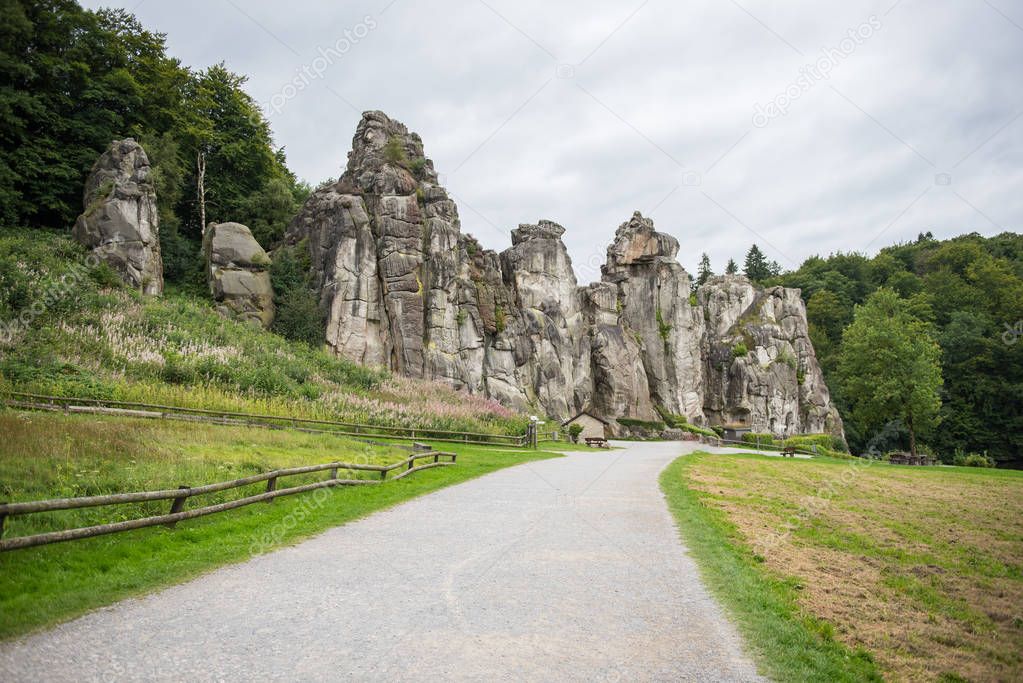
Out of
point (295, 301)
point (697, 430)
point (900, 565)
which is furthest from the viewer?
point (697, 430)

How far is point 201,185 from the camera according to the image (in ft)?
156

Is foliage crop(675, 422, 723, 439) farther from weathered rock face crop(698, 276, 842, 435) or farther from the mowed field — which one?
the mowed field

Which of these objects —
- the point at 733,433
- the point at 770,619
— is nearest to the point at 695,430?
the point at 733,433

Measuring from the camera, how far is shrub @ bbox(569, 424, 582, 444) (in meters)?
44.0

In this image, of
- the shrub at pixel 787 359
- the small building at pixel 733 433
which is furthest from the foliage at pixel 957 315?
the small building at pixel 733 433

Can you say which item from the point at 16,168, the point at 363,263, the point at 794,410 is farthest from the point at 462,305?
the point at 794,410

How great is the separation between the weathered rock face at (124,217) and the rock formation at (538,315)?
10967mm

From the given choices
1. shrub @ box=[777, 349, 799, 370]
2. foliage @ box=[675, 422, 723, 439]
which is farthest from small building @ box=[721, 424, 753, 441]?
shrub @ box=[777, 349, 799, 370]

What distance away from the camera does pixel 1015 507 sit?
56.9 ft

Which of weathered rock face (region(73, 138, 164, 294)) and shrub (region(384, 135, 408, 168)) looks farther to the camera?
shrub (region(384, 135, 408, 168))

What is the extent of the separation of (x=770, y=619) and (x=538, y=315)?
50.8 m

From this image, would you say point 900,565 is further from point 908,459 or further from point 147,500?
point 908,459

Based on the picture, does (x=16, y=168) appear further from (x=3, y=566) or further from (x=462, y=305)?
(x=3, y=566)

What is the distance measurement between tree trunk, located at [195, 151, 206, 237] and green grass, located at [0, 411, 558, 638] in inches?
1355
